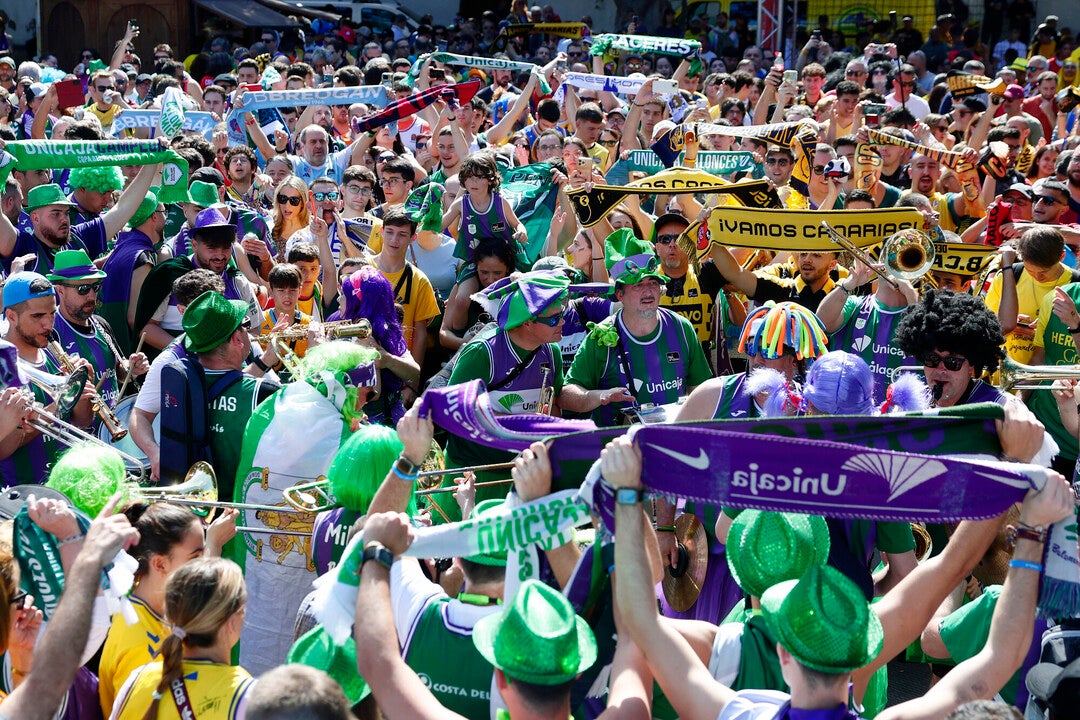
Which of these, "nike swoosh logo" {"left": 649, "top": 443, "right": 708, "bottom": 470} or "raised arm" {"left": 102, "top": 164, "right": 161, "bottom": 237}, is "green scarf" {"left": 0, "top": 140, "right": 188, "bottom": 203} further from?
"nike swoosh logo" {"left": 649, "top": 443, "right": 708, "bottom": 470}

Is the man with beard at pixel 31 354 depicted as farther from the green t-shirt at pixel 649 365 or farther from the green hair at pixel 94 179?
the green hair at pixel 94 179

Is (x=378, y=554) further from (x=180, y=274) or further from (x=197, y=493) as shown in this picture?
(x=180, y=274)

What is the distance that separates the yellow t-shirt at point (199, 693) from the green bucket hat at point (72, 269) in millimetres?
3303

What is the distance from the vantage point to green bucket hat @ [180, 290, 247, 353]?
4.82m

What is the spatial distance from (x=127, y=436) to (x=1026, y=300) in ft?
15.1

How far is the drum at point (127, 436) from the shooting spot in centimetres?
516

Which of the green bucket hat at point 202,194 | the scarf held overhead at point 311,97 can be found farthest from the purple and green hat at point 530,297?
the scarf held overhead at point 311,97

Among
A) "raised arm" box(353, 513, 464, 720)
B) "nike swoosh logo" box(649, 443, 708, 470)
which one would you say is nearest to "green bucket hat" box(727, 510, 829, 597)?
"nike swoosh logo" box(649, 443, 708, 470)

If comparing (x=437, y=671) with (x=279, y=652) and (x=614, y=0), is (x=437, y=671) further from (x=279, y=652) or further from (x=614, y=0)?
(x=614, y=0)

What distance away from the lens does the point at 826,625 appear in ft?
8.29

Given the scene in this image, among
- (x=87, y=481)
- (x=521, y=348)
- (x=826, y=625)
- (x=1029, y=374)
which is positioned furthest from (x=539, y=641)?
(x=521, y=348)

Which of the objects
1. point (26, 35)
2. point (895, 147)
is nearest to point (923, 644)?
point (895, 147)

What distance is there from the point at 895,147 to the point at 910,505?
7942mm

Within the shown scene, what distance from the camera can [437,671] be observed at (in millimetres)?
3086
